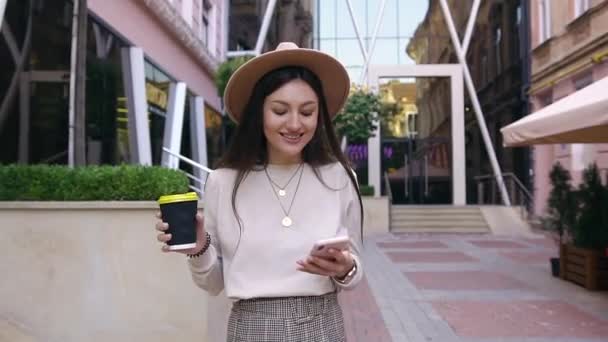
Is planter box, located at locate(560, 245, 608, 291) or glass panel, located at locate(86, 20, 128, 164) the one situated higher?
glass panel, located at locate(86, 20, 128, 164)

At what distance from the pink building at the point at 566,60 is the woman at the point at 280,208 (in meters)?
10.6

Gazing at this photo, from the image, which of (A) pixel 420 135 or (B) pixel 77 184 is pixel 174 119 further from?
Answer: (A) pixel 420 135

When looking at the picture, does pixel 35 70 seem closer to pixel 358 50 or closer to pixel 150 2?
pixel 150 2

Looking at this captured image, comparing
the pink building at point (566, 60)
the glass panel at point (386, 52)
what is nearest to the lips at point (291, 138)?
the pink building at point (566, 60)

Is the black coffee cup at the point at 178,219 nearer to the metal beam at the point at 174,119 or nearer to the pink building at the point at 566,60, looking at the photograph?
the metal beam at the point at 174,119

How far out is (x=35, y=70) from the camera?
7262mm

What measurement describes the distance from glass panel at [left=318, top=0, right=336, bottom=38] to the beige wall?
18.8 meters

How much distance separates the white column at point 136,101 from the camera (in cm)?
948

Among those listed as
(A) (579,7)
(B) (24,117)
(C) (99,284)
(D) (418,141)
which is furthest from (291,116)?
(D) (418,141)

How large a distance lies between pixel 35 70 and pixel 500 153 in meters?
15.8

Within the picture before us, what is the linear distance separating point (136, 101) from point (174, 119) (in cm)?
201

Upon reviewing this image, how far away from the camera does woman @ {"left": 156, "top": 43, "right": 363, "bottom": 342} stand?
1.51 meters

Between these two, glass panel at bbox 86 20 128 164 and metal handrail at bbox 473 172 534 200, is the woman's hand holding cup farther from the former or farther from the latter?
metal handrail at bbox 473 172 534 200

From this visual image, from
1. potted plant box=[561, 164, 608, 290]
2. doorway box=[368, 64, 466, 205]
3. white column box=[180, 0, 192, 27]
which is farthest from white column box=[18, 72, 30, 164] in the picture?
doorway box=[368, 64, 466, 205]
